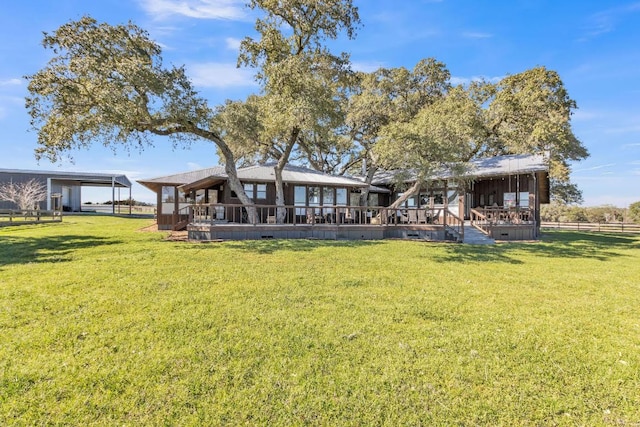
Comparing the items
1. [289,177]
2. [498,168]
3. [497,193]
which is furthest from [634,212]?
[289,177]

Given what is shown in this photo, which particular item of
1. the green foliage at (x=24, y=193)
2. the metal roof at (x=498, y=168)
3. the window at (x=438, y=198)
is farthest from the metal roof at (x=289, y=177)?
the green foliage at (x=24, y=193)

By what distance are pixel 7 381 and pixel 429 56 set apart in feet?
86.4

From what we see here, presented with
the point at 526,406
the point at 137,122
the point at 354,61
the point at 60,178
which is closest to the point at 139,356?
the point at 526,406

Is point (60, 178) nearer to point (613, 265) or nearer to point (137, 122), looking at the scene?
point (137, 122)

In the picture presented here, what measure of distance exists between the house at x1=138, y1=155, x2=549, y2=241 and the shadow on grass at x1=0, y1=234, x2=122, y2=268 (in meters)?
3.62

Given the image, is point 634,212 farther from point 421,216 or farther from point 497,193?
point 421,216

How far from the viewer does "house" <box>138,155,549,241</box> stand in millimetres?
14398

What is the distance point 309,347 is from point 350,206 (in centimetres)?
1171

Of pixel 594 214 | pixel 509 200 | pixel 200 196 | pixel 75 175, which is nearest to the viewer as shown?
pixel 509 200

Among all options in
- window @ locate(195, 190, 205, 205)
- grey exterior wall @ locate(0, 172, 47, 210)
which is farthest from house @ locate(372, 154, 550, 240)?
grey exterior wall @ locate(0, 172, 47, 210)

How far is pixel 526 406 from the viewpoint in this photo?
2.91 meters

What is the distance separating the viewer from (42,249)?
9508mm

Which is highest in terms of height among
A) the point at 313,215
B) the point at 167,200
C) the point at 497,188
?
the point at 497,188

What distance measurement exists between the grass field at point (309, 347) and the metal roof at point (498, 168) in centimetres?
1031
